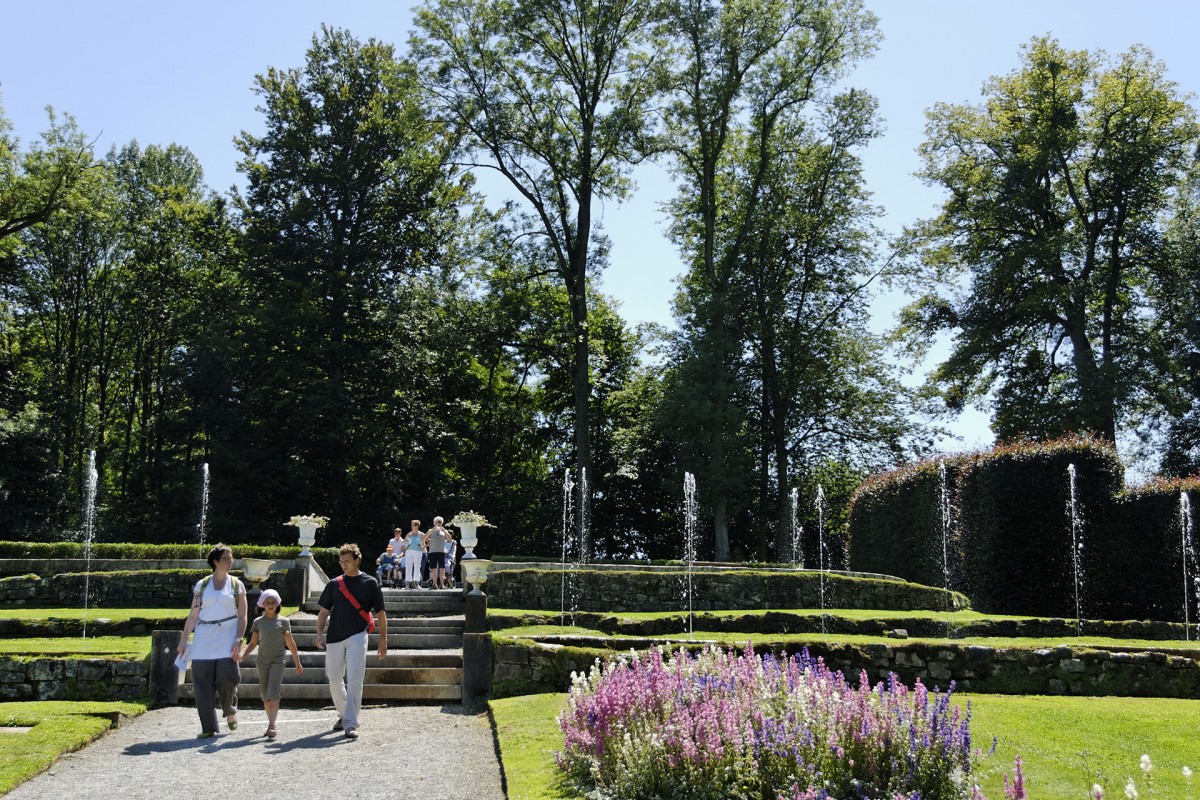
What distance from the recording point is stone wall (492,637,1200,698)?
11203mm

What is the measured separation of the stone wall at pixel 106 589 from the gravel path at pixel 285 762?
9801mm

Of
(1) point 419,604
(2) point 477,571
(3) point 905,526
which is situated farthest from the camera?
(3) point 905,526

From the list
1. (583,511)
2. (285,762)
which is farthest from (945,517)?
(285,762)

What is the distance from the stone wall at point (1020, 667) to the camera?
1120 centimetres

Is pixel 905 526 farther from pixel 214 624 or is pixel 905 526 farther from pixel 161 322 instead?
pixel 161 322

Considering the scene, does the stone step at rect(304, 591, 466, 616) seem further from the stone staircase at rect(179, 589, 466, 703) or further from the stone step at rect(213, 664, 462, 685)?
the stone step at rect(213, 664, 462, 685)

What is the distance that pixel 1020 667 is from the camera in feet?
37.0

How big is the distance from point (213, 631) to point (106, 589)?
1203 centimetres

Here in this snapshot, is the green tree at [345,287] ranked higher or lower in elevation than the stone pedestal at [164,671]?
higher

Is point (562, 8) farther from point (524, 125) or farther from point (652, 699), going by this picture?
point (652, 699)

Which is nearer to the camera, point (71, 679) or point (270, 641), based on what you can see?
point (270, 641)

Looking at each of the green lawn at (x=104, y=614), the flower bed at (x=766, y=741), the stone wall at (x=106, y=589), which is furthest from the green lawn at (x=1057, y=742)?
the stone wall at (x=106, y=589)

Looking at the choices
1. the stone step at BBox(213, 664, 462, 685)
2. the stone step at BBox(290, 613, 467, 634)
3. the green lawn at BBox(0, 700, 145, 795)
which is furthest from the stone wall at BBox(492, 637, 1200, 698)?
the stone step at BBox(290, 613, 467, 634)

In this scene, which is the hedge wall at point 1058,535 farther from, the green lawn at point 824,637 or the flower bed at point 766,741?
the flower bed at point 766,741
